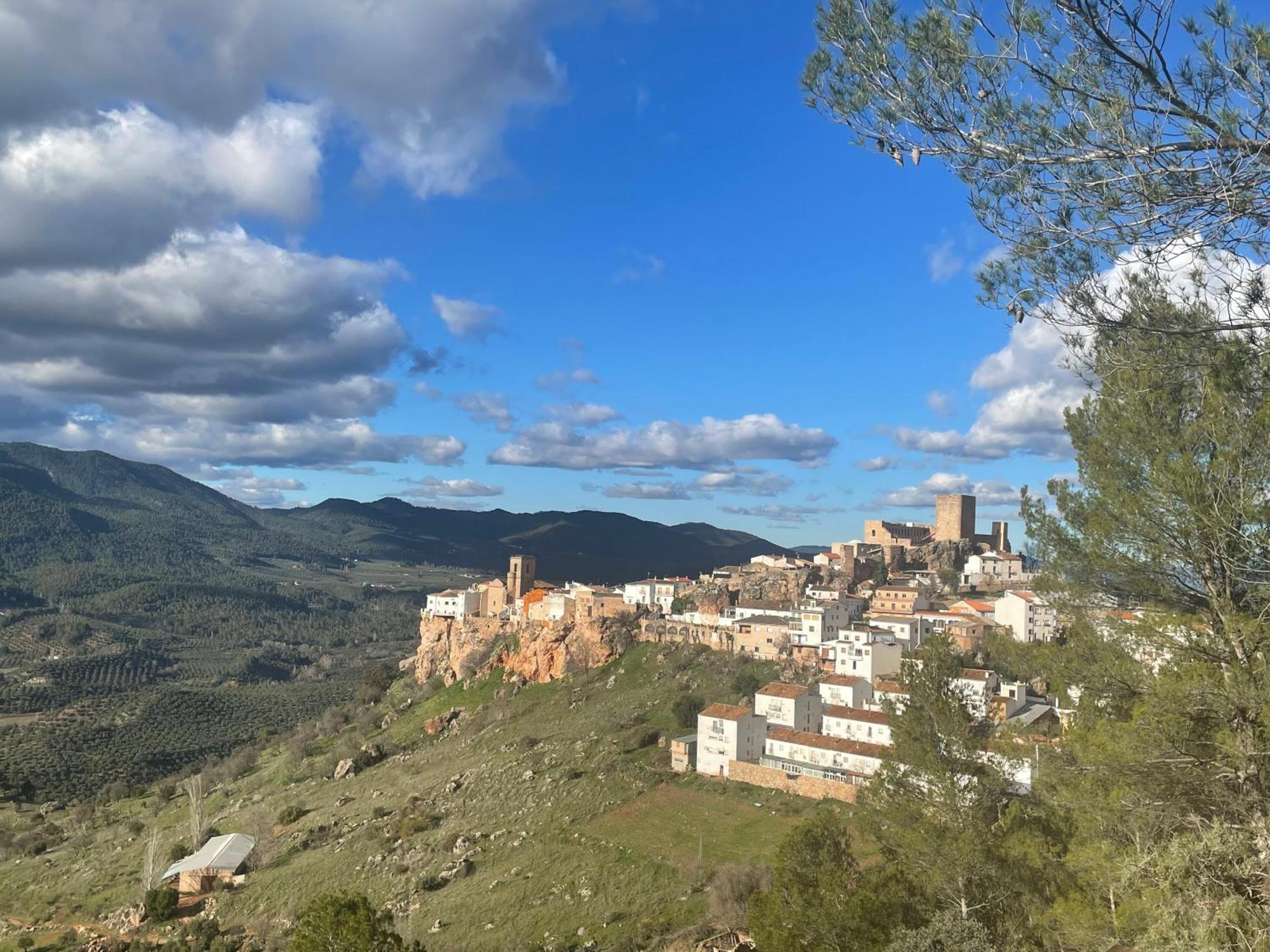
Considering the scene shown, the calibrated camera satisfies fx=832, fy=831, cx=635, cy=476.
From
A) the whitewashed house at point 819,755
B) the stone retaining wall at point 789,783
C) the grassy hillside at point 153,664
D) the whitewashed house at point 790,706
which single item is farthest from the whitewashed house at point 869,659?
the grassy hillside at point 153,664

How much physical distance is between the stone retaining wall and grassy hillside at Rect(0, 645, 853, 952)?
0.93m

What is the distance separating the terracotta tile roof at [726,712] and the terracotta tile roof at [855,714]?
4.44 m

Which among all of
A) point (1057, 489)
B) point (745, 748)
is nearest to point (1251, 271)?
point (1057, 489)

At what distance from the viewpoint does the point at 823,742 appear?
123ft

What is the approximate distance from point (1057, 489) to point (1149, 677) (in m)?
3.11

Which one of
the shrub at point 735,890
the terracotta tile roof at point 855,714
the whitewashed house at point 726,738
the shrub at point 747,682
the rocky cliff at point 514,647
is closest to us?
the shrub at point 735,890

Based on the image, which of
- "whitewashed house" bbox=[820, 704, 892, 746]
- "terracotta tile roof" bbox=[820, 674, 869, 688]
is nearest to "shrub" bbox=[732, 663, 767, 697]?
"terracotta tile roof" bbox=[820, 674, 869, 688]

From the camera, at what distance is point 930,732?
1681 cm

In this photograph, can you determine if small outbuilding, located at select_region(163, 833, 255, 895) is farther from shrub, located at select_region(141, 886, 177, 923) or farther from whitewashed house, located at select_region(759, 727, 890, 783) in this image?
whitewashed house, located at select_region(759, 727, 890, 783)

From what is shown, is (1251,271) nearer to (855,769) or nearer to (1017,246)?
(1017,246)

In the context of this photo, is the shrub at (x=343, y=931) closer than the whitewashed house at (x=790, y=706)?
Yes

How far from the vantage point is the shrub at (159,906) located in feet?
112

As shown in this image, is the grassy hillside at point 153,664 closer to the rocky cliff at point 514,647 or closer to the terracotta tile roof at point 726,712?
the rocky cliff at point 514,647

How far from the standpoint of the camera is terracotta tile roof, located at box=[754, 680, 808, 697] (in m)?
41.2
